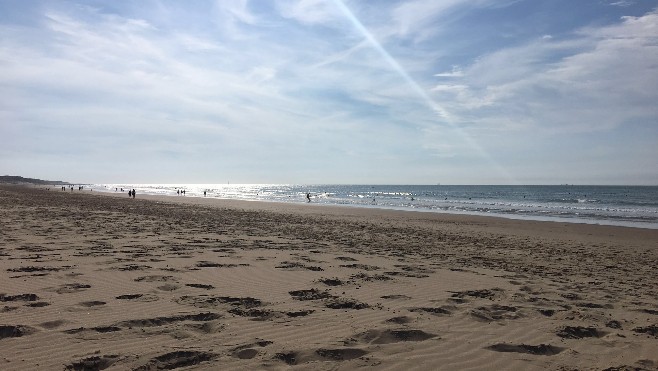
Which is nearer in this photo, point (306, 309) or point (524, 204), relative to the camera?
point (306, 309)

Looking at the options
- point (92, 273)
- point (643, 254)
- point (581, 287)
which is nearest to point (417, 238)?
Result: point (643, 254)

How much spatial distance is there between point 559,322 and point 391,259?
538 cm

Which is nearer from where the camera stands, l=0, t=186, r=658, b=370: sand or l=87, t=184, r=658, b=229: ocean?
l=0, t=186, r=658, b=370: sand

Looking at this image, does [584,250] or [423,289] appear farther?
[584,250]

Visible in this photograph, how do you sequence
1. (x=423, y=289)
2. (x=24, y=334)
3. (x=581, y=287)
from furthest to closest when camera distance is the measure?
(x=581, y=287) → (x=423, y=289) → (x=24, y=334)

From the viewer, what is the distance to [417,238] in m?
17.2

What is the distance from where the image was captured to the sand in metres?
4.50

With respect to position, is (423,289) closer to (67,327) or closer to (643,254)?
(67,327)

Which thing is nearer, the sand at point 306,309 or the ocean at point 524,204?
the sand at point 306,309

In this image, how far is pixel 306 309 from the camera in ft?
20.3

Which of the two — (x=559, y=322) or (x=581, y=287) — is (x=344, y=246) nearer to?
(x=581, y=287)

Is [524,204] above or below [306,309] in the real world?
below

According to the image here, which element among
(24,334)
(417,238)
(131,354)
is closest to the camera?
(131,354)

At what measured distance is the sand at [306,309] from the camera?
450 centimetres
